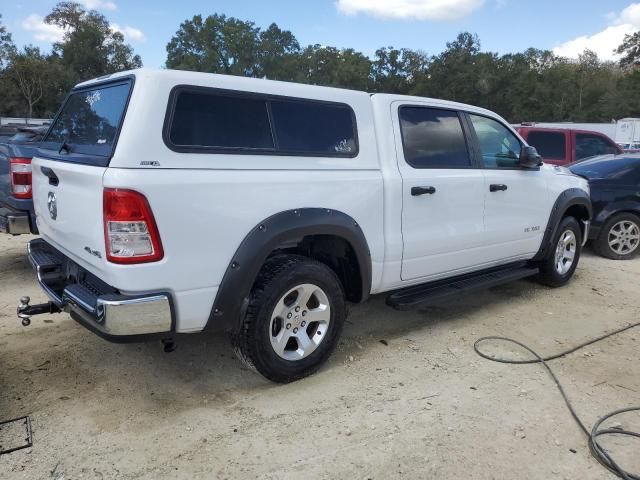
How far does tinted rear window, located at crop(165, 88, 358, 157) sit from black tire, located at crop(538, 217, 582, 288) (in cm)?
294

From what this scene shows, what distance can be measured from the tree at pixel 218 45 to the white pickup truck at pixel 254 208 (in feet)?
238

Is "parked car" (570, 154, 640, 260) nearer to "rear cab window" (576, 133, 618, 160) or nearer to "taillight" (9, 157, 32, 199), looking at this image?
"rear cab window" (576, 133, 618, 160)

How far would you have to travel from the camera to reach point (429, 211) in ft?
13.0

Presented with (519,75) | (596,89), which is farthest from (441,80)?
(596,89)

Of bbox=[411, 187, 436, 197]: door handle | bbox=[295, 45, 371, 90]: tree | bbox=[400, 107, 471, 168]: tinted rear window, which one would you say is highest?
bbox=[295, 45, 371, 90]: tree

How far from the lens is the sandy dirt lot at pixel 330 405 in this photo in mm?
2639

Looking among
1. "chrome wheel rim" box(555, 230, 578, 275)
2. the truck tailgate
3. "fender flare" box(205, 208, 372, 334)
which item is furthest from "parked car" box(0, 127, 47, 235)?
"chrome wheel rim" box(555, 230, 578, 275)

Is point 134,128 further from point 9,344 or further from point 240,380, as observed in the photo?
point 9,344

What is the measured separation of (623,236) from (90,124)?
6.72 metres

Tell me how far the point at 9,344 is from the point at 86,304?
1.63m

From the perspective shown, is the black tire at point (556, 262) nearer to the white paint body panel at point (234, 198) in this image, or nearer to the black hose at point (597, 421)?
the black hose at point (597, 421)

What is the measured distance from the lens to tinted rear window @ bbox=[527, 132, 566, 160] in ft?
31.1

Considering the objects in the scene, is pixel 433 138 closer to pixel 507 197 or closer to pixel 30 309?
pixel 507 197

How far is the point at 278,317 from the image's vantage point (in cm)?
331
